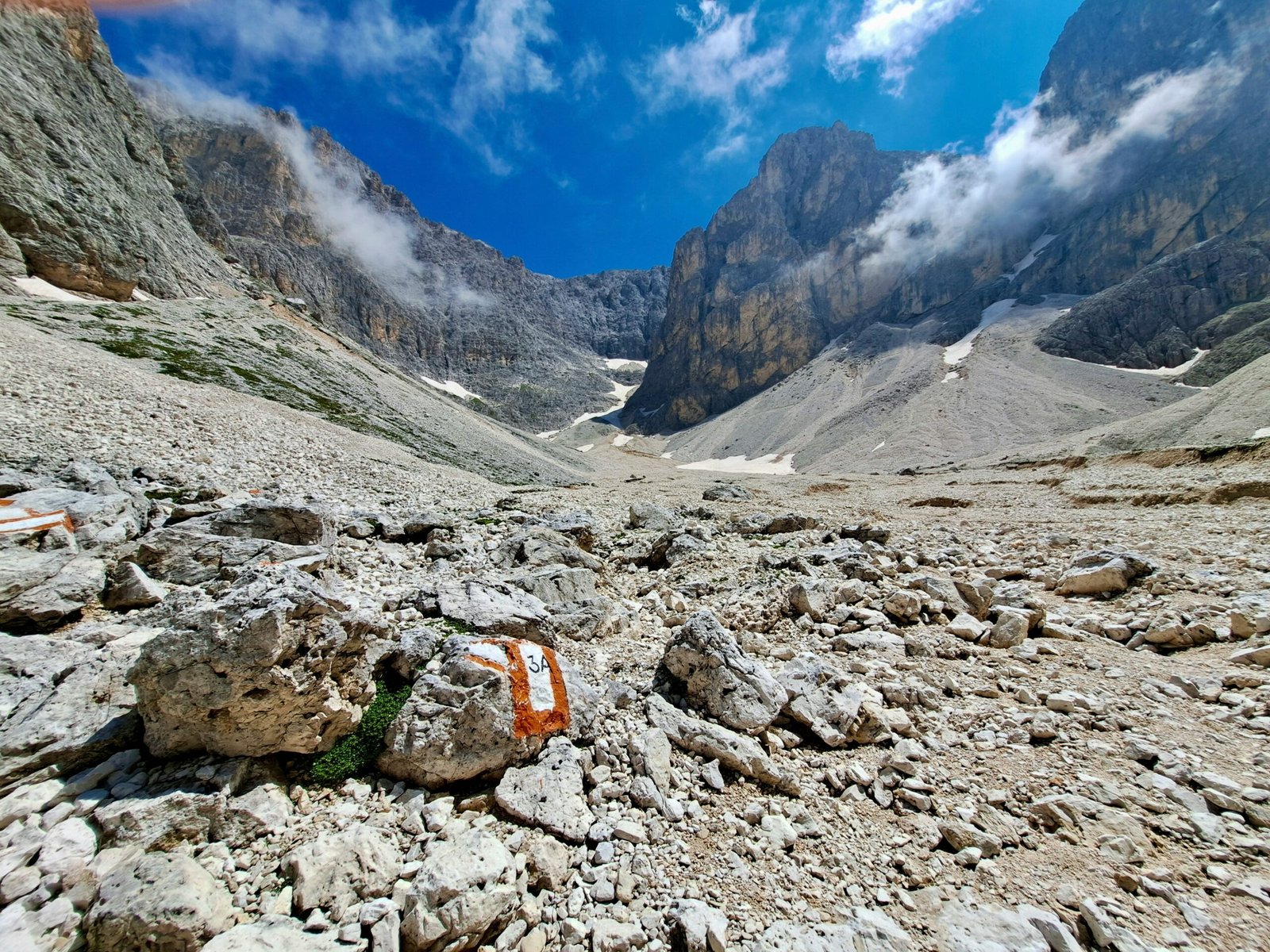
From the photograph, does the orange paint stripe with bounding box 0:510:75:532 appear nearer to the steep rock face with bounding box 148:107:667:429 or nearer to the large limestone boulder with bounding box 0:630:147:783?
the large limestone boulder with bounding box 0:630:147:783

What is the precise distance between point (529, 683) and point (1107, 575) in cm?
1057

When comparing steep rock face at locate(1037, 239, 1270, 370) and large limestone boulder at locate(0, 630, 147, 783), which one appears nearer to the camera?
large limestone boulder at locate(0, 630, 147, 783)

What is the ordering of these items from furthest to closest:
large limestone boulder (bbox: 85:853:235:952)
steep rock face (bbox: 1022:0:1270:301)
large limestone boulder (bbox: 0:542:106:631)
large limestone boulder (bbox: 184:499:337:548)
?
steep rock face (bbox: 1022:0:1270:301)
large limestone boulder (bbox: 184:499:337:548)
large limestone boulder (bbox: 0:542:106:631)
large limestone boulder (bbox: 85:853:235:952)

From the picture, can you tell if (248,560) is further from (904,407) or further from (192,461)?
(904,407)

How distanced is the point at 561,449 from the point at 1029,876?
79.2 meters

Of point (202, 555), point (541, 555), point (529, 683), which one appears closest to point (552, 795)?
point (529, 683)

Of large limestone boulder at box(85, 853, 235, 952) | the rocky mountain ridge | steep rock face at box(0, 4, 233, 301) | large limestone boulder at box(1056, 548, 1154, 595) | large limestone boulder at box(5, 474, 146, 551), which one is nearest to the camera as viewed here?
large limestone boulder at box(85, 853, 235, 952)

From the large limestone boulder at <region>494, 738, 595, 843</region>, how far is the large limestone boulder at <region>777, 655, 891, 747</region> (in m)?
2.64

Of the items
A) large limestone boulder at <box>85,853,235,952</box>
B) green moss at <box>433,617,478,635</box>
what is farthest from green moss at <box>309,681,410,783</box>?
green moss at <box>433,617,478,635</box>

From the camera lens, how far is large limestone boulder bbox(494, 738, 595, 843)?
4332 mm

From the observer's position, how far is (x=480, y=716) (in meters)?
4.95

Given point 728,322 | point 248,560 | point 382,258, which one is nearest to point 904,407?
point 728,322

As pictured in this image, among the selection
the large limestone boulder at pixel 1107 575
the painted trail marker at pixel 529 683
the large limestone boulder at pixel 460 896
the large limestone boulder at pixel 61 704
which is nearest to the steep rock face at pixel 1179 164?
the large limestone boulder at pixel 1107 575

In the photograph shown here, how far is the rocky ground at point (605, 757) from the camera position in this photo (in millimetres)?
3457
